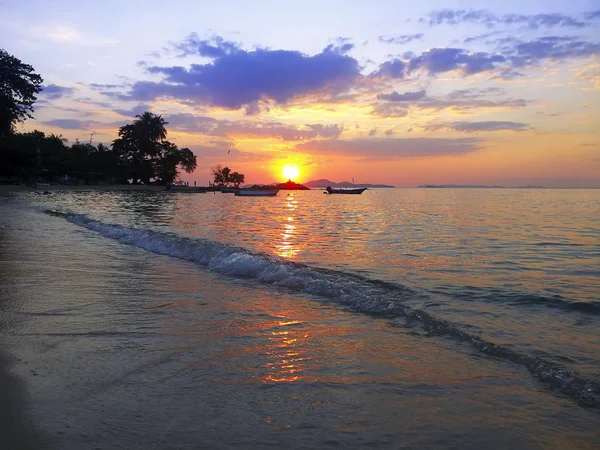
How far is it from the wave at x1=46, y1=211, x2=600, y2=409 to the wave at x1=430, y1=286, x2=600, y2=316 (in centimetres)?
80

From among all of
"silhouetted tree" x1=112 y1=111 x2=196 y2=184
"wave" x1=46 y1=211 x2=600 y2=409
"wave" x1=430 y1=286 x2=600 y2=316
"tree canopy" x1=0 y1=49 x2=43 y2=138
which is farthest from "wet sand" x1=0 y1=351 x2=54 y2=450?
"silhouetted tree" x1=112 y1=111 x2=196 y2=184

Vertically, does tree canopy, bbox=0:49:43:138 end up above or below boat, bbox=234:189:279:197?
above

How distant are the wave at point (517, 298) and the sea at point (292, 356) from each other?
0.05 m

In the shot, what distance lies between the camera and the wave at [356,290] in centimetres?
483

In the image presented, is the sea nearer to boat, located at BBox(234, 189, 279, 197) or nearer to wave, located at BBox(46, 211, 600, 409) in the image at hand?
wave, located at BBox(46, 211, 600, 409)

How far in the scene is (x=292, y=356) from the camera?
5.21 meters

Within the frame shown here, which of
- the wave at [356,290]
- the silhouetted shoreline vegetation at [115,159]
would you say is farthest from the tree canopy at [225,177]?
the wave at [356,290]

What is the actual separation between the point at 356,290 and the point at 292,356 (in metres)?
3.88

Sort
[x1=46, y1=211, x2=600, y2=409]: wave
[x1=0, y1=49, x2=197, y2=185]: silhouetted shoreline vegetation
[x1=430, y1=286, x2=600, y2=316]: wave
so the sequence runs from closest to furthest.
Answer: [x1=46, y1=211, x2=600, y2=409]: wave
[x1=430, y1=286, x2=600, y2=316]: wave
[x1=0, y1=49, x2=197, y2=185]: silhouetted shoreline vegetation

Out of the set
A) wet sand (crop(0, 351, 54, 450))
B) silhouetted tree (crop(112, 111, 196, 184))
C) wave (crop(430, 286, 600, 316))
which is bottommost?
wet sand (crop(0, 351, 54, 450))

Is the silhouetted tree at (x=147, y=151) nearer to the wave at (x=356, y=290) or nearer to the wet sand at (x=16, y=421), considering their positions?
the wave at (x=356, y=290)

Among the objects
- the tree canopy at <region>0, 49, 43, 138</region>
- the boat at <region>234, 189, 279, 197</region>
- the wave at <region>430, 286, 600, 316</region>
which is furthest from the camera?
the boat at <region>234, 189, 279, 197</region>

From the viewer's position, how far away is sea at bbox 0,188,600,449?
355cm

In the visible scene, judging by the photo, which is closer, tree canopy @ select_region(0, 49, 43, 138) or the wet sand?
the wet sand
